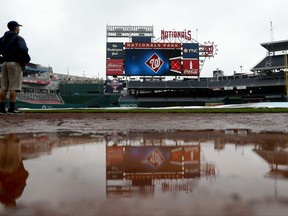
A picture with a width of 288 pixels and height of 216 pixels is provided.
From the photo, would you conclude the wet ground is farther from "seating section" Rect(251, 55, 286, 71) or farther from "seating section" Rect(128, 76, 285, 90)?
"seating section" Rect(251, 55, 286, 71)

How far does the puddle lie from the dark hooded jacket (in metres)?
3.45

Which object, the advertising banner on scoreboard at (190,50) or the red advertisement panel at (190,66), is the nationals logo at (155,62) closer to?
the red advertisement panel at (190,66)

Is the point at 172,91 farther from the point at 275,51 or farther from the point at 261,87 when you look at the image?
the point at 275,51

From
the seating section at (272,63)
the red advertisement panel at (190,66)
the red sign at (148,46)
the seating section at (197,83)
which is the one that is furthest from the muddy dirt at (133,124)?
the seating section at (272,63)

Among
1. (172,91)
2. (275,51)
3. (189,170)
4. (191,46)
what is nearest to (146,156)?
(189,170)

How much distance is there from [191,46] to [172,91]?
7113 millimetres

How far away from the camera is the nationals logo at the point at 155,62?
106 ft

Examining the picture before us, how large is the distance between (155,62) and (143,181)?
31.9 m

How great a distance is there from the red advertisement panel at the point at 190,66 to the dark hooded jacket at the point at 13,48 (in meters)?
29.8

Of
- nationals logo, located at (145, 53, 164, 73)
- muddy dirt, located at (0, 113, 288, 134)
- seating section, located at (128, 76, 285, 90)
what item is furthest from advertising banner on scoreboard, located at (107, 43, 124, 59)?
muddy dirt, located at (0, 113, 288, 134)

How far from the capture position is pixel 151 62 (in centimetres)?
3244

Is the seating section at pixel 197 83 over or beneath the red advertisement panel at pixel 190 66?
beneath

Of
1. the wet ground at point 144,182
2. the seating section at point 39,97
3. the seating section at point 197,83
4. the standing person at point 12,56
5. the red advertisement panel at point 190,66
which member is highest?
the red advertisement panel at point 190,66

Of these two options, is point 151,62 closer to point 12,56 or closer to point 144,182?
point 12,56
